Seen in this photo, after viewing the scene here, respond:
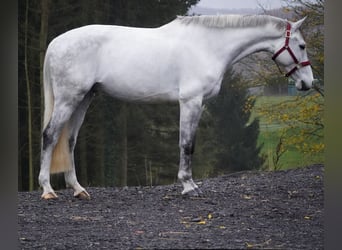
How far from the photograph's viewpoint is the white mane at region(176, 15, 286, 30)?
3555 millimetres

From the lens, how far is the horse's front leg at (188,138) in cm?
354

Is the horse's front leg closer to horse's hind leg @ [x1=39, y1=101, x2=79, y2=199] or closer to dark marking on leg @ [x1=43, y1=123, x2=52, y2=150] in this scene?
horse's hind leg @ [x1=39, y1=101, x2=79, y2=199]

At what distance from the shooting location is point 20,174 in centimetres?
372

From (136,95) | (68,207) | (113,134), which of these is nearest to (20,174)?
(68,207)

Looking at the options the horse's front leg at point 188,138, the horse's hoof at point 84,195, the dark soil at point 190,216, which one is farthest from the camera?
the horse's hoof at point 84,195

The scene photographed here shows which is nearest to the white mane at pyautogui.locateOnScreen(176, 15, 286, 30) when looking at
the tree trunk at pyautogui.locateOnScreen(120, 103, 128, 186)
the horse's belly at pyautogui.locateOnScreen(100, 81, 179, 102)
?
the horse's belly at pyautogui.locateOnScreen(100, 81, 179, 102)

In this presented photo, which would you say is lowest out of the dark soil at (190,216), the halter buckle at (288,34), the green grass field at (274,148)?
the dark soil at (190,216)

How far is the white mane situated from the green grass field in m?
0.42

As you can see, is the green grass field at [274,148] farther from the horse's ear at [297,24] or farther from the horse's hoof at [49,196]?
the horse's hoof at [49,196]

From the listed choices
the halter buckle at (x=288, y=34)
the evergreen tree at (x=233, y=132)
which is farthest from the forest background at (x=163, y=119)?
the halter buckle at (x=288, y=34)

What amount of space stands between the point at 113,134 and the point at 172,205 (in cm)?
54

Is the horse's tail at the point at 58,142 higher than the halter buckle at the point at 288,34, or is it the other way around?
the halter buckle at the point at 288,34

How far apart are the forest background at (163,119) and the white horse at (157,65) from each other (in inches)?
2.5
